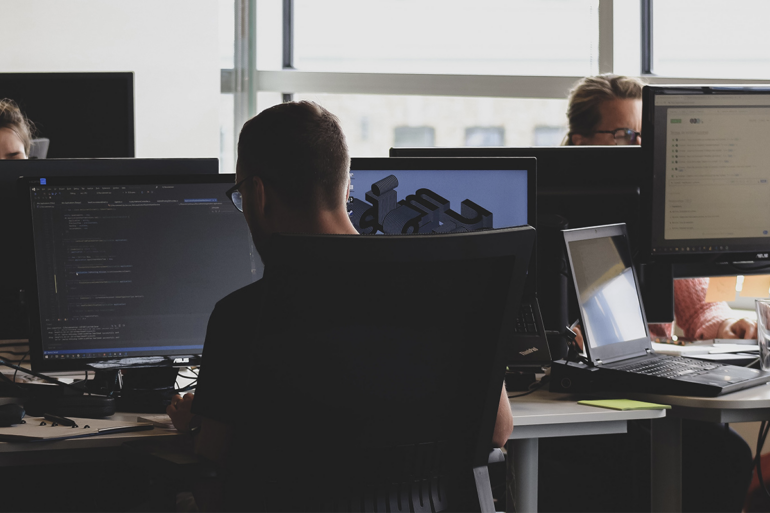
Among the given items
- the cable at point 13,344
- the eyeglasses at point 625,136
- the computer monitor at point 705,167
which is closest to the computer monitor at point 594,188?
the computer monitor at point 705,167

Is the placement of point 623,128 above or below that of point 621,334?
above

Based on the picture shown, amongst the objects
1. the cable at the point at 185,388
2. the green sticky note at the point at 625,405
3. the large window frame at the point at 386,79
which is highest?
the large window frame at the point at 386,79

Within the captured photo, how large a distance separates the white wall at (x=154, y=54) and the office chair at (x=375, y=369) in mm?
3208

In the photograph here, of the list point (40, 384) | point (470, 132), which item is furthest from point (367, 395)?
point (470, 132)

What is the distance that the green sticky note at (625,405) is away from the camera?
144cm

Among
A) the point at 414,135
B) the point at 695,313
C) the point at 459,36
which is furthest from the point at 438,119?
the point at 695,313

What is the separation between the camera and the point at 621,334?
168cm

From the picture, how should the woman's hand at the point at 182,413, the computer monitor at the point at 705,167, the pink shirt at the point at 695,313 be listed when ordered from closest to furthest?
the woman's hand at the point at 182,413 < the computer monitor at the point at 705,167 < the pink shirt at the point at 695,313

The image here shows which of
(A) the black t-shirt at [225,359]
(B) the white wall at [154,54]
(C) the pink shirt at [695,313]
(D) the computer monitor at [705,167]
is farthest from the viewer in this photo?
(B) the white wall at [154,54]

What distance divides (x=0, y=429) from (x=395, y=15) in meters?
3.34

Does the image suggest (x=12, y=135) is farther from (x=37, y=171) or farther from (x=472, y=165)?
(x=472, y=165)

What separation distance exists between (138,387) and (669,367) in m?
1.10

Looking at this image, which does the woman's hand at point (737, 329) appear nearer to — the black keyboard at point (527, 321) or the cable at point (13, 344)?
the black keyboard at point (527, 321)

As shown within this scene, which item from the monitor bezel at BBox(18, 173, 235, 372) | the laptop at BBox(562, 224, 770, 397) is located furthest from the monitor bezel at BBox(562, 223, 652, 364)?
the monitor bezel at BBox(18, 173, 235, 372)
